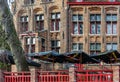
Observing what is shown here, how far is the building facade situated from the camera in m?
33.2

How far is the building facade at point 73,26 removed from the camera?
109 feet

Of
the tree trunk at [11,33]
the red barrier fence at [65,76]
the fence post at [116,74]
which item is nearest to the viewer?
the fence post at [116,74]

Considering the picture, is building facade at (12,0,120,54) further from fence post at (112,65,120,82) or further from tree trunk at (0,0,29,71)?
fence post at (112,65,120,82)

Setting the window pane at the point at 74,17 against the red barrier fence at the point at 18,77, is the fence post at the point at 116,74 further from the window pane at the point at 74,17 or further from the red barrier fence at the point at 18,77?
the window pane at the point at 74,17

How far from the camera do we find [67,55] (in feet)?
86.8

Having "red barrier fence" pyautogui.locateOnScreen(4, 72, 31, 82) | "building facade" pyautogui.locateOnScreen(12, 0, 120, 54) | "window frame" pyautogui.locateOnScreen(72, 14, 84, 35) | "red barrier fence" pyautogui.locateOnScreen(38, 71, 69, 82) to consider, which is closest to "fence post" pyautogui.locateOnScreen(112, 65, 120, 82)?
"red barrier fence" pyautogui.locateOnScreen(38, 71, 69, 82)

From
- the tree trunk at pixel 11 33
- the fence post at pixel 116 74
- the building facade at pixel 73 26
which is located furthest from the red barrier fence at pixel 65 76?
the building facade at pixel 73 26

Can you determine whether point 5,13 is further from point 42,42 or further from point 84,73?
point 42,42

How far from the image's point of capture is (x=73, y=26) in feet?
111

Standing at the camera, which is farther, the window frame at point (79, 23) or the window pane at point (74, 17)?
the window pane at point (74, 17)

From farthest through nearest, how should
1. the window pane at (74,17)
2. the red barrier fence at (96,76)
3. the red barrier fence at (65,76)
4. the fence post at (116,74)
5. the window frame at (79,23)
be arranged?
the window pane at (74,17) → the window frame at (79,23) → the red barrier fence at (65,76) → the red barrier fence at (96,76) → the fence post at (116,74)

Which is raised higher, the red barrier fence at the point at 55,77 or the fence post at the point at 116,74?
the fence post at the point at 116,74

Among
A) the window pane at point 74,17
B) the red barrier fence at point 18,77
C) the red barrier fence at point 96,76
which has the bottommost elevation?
the red barrier fence at point 18,77

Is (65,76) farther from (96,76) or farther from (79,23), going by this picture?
(79,23)
